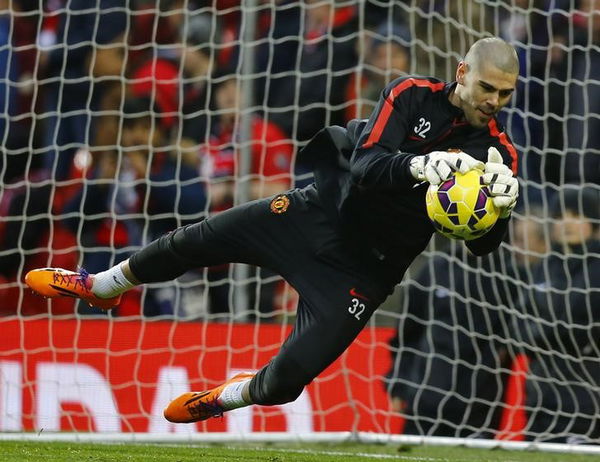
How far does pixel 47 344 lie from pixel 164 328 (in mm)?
752

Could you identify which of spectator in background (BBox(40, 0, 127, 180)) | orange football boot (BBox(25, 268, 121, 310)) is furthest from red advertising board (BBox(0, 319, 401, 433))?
orange football boot (BBox(25, 268, 121, 310))

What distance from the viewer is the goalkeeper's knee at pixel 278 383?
207 inches

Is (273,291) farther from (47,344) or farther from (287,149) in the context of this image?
(47,344)

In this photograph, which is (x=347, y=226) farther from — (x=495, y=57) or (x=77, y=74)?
(x=77, y=74)

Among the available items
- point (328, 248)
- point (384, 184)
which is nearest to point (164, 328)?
point (328, 248)

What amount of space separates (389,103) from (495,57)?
0.49 meters

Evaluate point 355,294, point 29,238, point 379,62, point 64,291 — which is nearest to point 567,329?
point 379,62

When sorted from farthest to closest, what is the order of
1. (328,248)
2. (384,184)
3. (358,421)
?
1. (358,421)
2. (328,248)
3. (384,184)

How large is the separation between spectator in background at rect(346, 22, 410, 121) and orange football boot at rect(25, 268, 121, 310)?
9.98 feet

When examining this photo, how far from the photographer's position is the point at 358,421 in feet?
A: 25.3

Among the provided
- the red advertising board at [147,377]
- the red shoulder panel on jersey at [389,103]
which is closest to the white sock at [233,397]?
the red shoulder panel on jersey at [389,103]

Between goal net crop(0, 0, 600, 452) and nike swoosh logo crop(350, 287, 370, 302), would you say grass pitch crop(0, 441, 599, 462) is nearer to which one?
goal net crop(0, 0, 600, 452)

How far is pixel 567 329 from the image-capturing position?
7.94 m

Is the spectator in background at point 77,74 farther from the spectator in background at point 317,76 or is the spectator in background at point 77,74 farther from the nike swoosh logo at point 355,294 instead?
the nike swoosh logo at point 355,294
